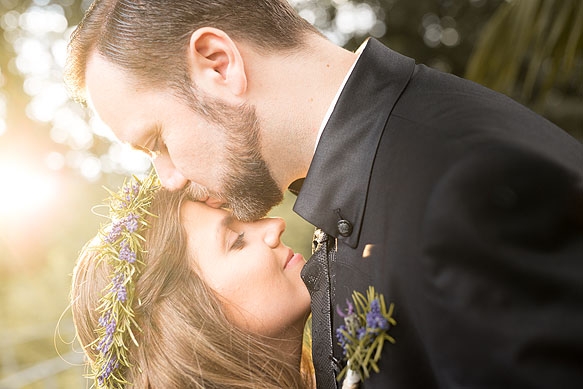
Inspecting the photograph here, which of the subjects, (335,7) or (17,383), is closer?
(17,383)

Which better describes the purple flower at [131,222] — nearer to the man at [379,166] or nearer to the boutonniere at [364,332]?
the man at [379,166]

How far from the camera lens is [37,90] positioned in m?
5.22

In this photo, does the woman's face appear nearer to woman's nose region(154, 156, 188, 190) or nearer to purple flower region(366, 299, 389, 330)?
woman's nose region(154, 156, 188, 190)

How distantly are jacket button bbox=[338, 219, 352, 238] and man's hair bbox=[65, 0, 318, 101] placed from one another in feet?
1.94

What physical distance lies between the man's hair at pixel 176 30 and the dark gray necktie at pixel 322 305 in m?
0.61

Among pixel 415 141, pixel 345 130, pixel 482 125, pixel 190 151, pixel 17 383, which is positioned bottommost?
pixel 17 383

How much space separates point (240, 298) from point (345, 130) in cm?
85

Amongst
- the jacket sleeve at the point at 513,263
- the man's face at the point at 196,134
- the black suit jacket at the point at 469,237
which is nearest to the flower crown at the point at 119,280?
the man's face at the point at 196,134

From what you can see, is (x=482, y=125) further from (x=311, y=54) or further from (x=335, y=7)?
(x=335, y=7)

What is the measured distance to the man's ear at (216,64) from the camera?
189 cm

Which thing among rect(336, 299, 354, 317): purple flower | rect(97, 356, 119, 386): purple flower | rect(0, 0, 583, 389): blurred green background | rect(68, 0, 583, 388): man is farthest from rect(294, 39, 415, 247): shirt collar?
rect(0, 0, 583, 389): blurred green background

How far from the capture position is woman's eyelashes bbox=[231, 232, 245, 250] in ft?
7.63

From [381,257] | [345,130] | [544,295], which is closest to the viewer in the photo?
[544,295]

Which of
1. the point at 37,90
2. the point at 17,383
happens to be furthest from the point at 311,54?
the point at 37,90
